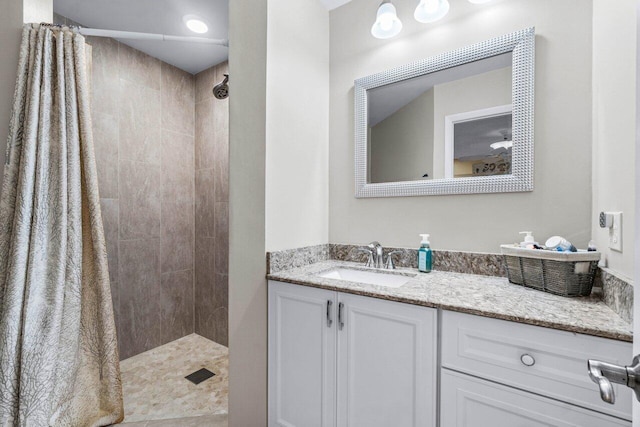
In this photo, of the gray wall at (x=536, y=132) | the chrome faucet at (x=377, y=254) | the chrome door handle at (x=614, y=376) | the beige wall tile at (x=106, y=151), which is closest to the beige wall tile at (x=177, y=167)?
the beige wall tile at (x=106, y=151)

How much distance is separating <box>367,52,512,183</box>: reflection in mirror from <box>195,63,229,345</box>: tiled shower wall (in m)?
1.40

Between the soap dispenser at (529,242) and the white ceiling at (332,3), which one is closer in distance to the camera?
the soap dispenser at (529,242)

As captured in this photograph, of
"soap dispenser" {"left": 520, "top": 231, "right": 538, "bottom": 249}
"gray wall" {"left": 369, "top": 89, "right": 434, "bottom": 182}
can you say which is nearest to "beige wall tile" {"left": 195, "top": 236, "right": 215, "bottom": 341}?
"gray wall" {"left": 369, "top": 89, "right": 434, "bottom": 182}

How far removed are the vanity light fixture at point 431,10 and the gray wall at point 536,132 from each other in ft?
0.26

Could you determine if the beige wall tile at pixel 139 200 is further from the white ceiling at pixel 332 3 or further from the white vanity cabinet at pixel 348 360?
the white ceiling at pixel 332 3

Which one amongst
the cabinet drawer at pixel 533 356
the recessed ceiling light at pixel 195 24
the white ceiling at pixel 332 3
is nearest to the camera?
the cabinet drawer at pixel 533 356

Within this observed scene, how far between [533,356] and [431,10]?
1.54 m

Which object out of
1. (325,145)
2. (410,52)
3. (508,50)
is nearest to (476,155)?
(508,50)

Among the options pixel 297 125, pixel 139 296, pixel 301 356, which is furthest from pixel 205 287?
pixel 297 125

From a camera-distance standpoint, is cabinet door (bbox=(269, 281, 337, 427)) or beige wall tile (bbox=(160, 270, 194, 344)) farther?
beige wall tile (bbox=(160, 270, 194, 344))

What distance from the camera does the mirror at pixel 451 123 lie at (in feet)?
4.23

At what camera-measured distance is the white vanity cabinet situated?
973 mm

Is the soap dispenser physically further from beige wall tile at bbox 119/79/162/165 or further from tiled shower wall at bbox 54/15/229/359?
beige wall tile at bbox 119/79/162/165

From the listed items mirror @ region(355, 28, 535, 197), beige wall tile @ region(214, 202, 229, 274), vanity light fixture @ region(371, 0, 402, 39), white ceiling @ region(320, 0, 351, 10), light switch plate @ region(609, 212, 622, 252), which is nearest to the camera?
light switch plate @ region(609, 212, 622, 252)
